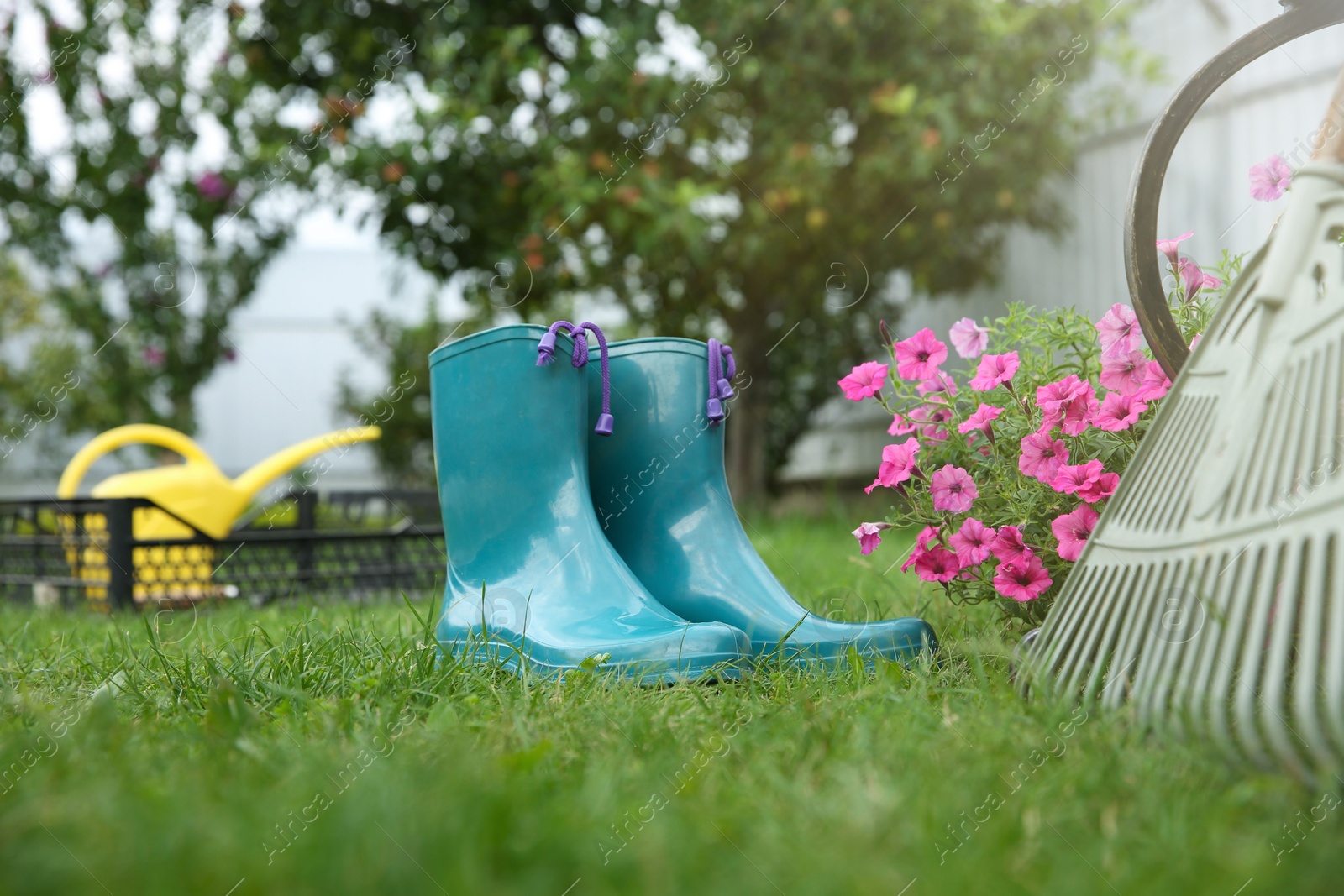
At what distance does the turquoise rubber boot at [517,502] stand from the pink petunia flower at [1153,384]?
0.69 m

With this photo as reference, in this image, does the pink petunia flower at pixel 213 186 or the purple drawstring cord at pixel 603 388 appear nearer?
the purple drawstring cord at pixel 603 388

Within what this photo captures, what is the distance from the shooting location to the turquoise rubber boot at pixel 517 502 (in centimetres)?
139

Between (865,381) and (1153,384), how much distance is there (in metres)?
0.40

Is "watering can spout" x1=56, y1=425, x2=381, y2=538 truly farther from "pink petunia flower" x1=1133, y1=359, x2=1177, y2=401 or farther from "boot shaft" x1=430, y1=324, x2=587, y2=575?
"pink petunia flower" x1=1133, y1=359, x2=1177, y2=401

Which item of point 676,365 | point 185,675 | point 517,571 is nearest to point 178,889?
point 185,675

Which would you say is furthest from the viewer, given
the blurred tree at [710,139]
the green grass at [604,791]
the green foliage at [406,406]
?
the green foliage at [406,406]

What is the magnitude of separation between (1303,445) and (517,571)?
3.34 feet

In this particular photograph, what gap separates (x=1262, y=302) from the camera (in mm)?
927

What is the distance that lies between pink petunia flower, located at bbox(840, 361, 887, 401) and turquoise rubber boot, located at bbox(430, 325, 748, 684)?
0.41 m

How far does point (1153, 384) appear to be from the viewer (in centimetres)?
133

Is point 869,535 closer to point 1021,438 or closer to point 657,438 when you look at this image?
point 1021,438

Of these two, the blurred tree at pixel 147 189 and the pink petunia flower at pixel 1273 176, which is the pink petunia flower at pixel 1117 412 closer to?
the pink petunia flower at pixel 1273 176

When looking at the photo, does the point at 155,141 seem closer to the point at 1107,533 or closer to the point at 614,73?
the point at 614,73

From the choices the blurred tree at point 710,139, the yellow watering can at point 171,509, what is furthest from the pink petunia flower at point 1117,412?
the blurred tree at point 710,139
